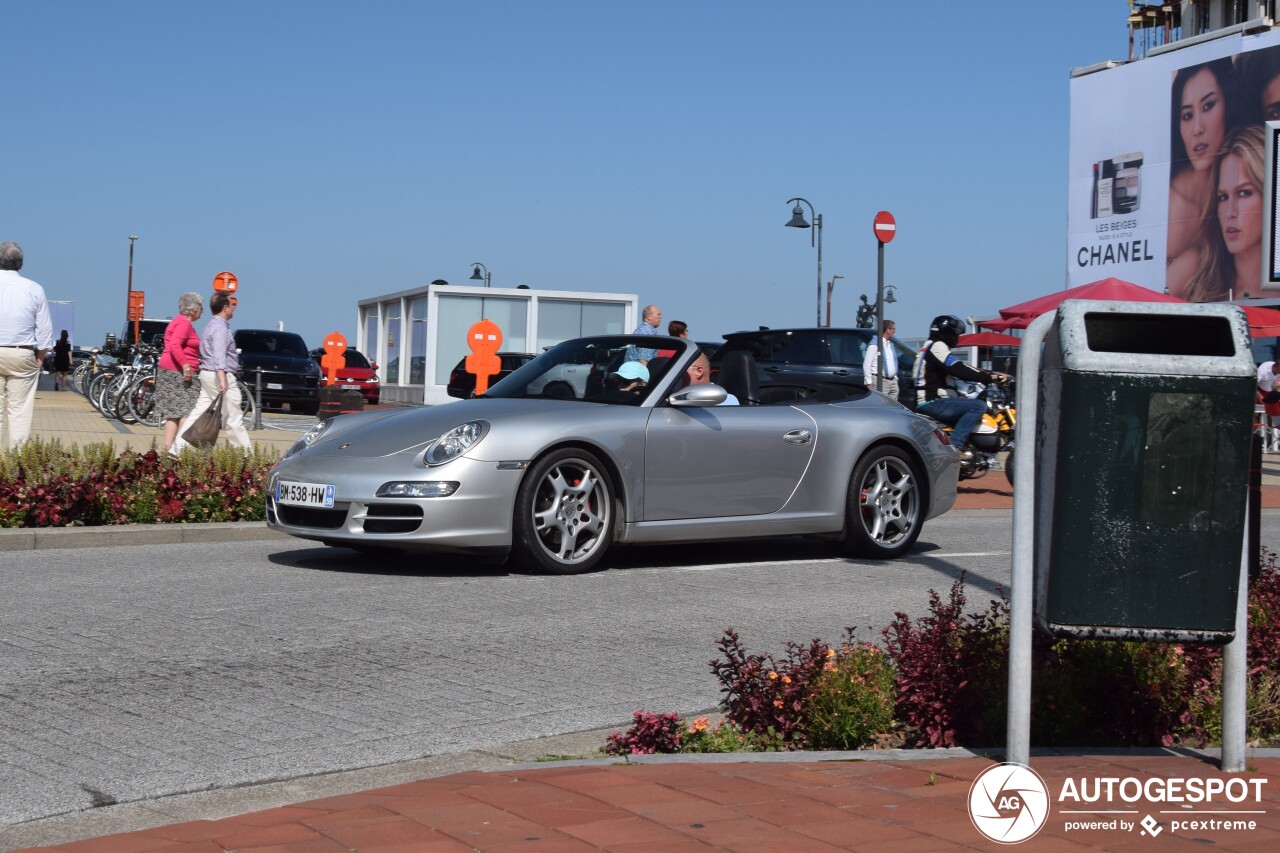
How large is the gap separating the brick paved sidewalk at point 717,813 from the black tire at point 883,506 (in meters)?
5.88

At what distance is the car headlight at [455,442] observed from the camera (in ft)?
29.0

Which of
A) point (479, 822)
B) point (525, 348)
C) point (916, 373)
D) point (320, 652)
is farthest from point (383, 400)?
point (479, 822)

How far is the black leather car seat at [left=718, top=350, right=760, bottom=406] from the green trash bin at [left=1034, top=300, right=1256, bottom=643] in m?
5.91

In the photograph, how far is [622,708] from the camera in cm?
572

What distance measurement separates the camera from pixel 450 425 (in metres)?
9.05

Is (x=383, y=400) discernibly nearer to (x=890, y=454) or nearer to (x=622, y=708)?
(x=890, y=454)

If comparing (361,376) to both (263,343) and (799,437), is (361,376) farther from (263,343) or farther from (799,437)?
(799,437)

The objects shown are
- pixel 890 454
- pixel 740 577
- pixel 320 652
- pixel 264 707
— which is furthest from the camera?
pixel 890 454

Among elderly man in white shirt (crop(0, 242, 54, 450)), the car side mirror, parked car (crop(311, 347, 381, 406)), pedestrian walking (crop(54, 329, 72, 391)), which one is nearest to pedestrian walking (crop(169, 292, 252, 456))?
elderly man in white shirt (crop(0, 242, 54, 450))

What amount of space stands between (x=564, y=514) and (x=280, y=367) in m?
24.6

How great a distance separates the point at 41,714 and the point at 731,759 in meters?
2.42

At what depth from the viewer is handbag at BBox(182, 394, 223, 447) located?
47.6 feet

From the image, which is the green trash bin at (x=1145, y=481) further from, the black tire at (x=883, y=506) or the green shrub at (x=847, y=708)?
the black tire at (x=883, y=506)

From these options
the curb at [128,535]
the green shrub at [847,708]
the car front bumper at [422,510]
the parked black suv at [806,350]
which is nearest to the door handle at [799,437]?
the car front bumper at [422,510]
